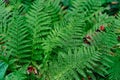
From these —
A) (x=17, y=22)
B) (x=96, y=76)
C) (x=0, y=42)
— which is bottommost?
(x=96, y=76)

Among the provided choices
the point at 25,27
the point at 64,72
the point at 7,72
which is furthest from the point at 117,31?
the point at 7,72

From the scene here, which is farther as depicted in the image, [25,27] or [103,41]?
[25,27]

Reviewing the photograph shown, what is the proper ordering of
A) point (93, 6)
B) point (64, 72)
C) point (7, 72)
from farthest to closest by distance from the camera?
1. point (93, 6)
2. point (7, 72)
3. point (64, 72)

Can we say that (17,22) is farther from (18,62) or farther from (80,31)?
(80,31)

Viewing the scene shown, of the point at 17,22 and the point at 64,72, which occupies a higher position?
the point at 17,22

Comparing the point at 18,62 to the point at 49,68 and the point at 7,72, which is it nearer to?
the point at 7,72

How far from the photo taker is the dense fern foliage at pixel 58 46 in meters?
3.81

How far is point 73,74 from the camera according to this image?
379cm

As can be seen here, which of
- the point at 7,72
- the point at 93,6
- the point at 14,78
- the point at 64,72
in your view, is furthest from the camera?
the point at 93,6

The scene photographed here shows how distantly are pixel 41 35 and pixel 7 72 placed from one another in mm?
657

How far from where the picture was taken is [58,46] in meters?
4.16

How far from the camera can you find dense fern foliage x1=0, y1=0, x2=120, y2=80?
12.5 ft

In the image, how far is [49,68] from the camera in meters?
3.94

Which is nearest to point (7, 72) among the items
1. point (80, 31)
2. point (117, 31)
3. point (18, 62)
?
point (18, 62)
